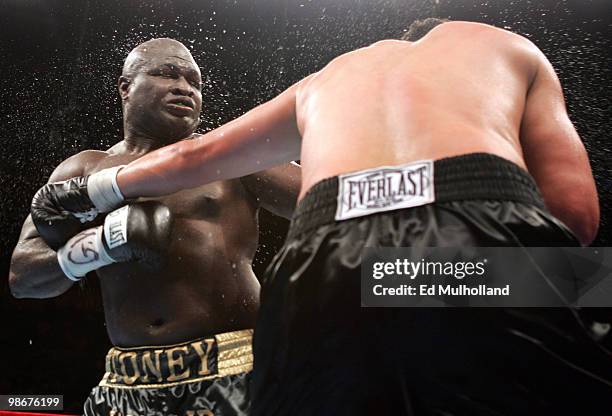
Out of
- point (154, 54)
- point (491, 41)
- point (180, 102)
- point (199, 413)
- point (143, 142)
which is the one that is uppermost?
point (154, 54)

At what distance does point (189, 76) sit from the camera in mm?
2162

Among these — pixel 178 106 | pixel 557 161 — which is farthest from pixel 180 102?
pixel 557 161

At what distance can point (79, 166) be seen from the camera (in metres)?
2.12

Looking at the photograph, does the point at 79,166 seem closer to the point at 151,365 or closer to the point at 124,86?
the point at 124,86

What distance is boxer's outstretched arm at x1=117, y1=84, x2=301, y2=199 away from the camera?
1327 mm

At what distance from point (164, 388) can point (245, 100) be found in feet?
3.49

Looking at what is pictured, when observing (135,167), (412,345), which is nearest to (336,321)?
(412,345)

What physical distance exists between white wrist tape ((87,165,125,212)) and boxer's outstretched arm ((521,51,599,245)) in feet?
3.17

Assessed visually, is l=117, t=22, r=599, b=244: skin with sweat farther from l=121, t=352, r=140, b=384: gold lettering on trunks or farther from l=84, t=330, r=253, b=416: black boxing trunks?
l=121, t=352, r=140, b=384: gold lettering on trunks

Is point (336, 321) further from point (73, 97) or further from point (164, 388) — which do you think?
point (73, 97)

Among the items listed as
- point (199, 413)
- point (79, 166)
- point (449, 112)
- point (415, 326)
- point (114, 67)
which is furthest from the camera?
point (114, 67)

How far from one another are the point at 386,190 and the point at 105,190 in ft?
3.01

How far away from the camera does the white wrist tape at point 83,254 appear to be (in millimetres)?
1839

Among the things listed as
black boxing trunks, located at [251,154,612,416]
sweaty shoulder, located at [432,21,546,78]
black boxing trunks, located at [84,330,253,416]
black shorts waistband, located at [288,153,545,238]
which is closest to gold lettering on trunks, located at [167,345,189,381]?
black boxing trunks, located at [84,330,253,416]
